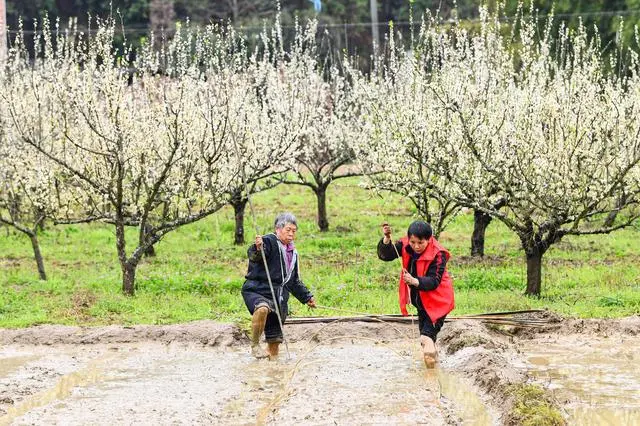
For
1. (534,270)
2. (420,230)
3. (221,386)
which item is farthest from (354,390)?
(534,270)

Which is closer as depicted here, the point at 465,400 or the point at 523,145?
the point at 465,400

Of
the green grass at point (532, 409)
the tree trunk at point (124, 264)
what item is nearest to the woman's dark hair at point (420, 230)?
the green grass at point (532, 409)

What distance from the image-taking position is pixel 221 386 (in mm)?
9609

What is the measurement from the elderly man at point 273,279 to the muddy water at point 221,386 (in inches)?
17.9

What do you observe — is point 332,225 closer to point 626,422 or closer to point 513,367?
point 513,367

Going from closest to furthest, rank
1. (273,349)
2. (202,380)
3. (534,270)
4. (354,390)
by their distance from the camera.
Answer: (354,390) → (202,380) → (273,349) → (534,270)

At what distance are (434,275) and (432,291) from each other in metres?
0.23

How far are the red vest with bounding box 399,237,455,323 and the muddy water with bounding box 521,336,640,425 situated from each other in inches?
41.7

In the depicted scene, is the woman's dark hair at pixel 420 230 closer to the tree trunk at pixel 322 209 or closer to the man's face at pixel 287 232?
the man's face at pixel 287 232

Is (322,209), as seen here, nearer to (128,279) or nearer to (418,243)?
(128,279)

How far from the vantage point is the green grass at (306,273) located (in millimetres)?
14078

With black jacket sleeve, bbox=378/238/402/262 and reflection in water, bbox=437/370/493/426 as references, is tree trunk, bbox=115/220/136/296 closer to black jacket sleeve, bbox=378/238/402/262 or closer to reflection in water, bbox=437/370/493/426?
black jacket sleeve, bbox=378/238/402/262

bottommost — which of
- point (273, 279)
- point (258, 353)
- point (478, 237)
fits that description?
point (478, 237)

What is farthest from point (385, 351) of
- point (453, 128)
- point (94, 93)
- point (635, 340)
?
point (94, 93)
